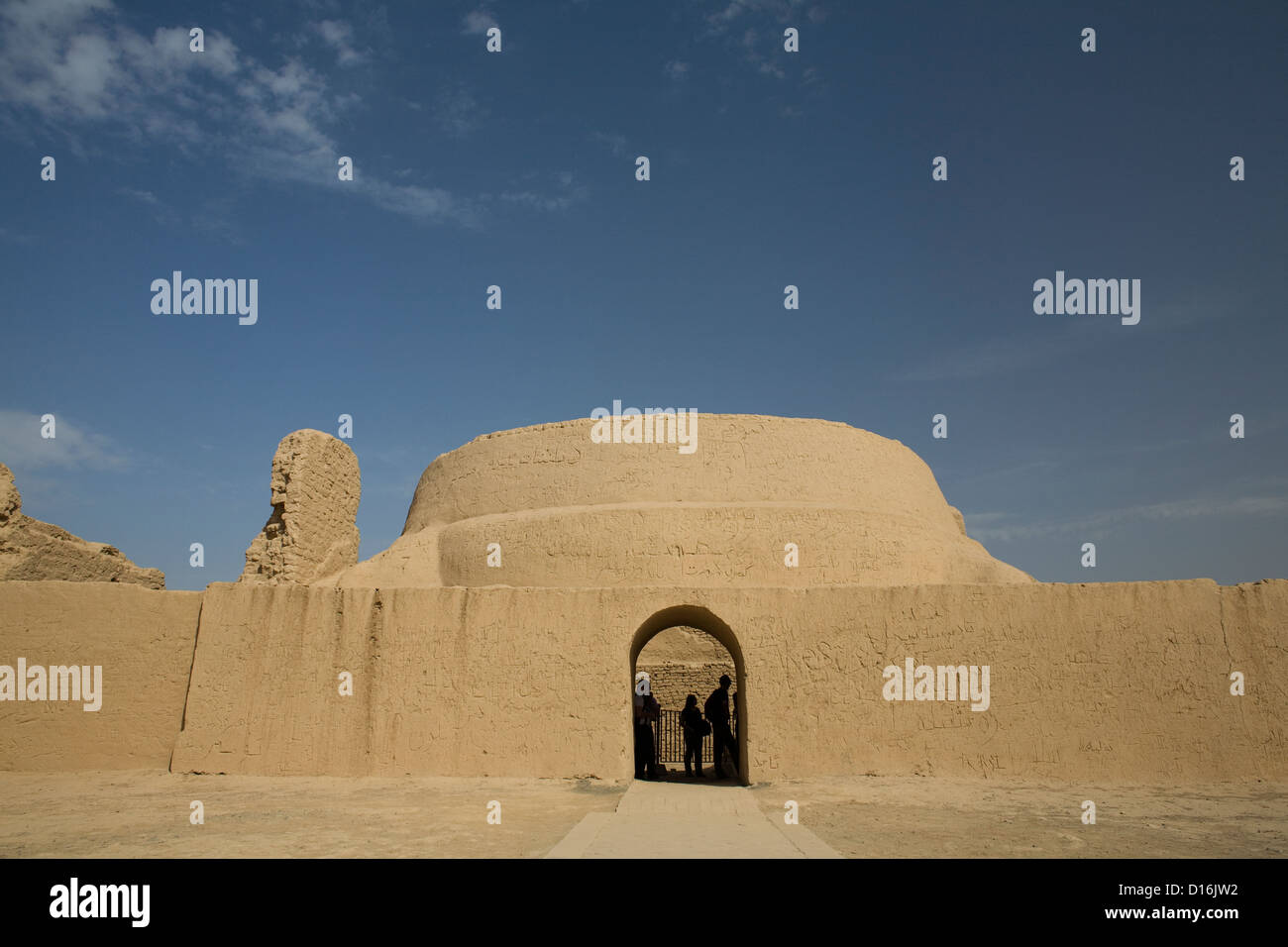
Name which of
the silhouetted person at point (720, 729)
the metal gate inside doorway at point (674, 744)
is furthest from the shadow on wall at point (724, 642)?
the metal gate inside doorway at point (674, 744)

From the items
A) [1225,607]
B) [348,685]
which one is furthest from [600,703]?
[1225,607]

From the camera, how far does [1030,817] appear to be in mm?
7129

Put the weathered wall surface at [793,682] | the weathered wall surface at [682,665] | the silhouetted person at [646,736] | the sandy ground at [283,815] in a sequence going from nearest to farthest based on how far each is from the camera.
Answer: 1. the sandy ground at [283,815]
2. the weathered wall surface at [793,682]
3. the silhouetted person at [646,736]
4. the weathered wall surface at [682,665]

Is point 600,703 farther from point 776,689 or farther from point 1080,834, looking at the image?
point 1080,834

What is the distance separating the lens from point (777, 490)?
1484 cm

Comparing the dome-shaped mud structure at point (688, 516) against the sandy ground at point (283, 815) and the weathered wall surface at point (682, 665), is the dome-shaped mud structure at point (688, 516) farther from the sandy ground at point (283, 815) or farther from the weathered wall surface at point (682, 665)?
the sandy ground at point (283, 815)

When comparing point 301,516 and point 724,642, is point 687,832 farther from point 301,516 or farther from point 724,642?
point 301,516

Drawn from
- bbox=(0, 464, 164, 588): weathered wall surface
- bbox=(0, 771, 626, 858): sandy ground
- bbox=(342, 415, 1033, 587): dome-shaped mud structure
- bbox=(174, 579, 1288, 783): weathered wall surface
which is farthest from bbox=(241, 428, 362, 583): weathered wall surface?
bbox=(0, 771, 626, 858): sandy ground

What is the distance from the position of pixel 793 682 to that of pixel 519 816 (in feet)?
11.4

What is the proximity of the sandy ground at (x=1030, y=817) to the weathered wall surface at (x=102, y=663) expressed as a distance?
6.93 m

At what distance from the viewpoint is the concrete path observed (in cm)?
544

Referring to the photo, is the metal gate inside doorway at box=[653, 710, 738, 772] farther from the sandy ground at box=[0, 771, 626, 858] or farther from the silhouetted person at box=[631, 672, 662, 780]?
the sandy ground at box=[0, 771, 626, 858]

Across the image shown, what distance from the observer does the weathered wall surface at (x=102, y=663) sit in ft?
31.6
